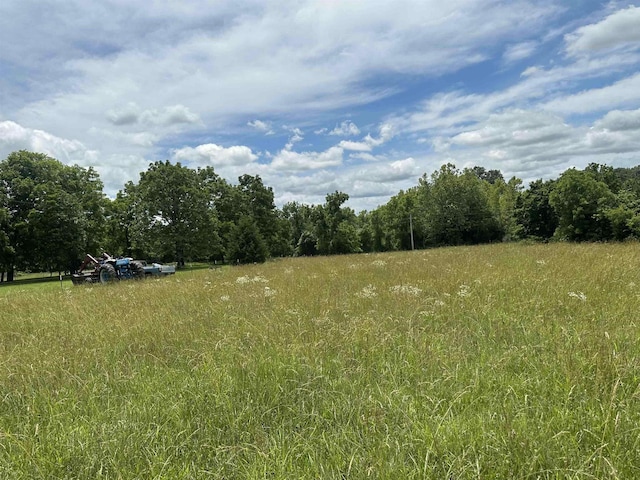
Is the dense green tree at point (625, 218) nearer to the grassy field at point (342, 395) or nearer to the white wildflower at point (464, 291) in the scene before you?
the grassy field at point (342, 395)

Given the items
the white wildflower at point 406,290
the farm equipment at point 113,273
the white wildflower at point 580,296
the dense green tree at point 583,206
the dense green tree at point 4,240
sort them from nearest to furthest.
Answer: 1. the white wildflower at point 580,296
2. the white wildflower at point 406,290
3. the farm equipment at point 113,273
4. the dense green tree at point 583,206
5. the dense green tree at point 4,240

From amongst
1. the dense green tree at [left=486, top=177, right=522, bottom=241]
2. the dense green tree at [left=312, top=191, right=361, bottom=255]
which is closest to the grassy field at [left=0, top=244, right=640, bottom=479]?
the dense green tree at [left=486, top=177, right=522, bottom=241]

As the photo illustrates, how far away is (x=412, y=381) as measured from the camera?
341cm

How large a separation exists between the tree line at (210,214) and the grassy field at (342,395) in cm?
2325

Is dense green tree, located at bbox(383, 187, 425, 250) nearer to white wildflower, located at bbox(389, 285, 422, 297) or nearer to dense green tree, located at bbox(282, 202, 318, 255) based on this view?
dense green tree, located at bbox(282, 202, 318, 255)

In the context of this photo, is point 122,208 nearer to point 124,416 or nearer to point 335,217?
point 335,217

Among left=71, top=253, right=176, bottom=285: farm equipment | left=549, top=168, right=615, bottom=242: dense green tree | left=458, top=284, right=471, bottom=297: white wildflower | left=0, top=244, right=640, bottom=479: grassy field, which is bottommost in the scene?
left=0, top=244, right=640, bottom=479: grassy field

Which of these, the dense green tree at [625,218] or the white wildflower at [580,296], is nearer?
the white wildflower at [580,296]

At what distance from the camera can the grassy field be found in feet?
7.77

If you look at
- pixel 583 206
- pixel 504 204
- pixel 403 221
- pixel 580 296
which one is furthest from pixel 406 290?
pixel 403 221

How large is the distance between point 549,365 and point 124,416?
3.72m

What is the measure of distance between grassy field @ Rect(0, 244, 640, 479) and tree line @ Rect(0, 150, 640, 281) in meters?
23.3

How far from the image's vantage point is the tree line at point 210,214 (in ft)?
88.6

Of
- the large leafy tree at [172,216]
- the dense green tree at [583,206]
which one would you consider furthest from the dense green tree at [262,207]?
the dense green tree at [583,206]
